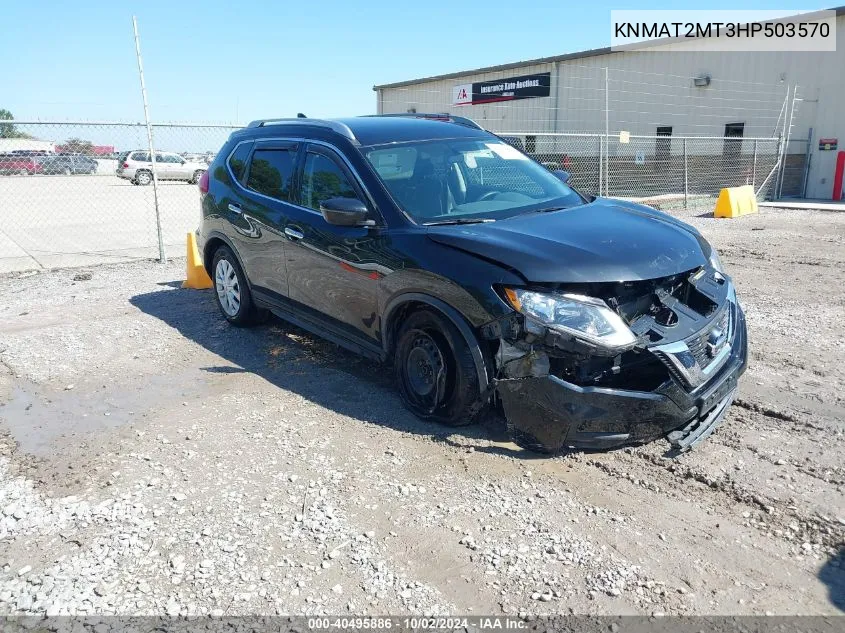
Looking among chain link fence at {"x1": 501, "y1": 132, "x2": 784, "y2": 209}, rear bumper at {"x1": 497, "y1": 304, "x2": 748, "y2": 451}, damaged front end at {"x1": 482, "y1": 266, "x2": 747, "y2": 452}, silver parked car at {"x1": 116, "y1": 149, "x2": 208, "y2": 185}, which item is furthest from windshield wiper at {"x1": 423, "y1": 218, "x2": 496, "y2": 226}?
silver parked car at {"x1": 116, "y1": 149, "x2": 208, "y2": 185}

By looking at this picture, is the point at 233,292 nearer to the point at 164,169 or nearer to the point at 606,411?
the point at 606,411

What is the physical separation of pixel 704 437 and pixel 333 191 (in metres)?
2.88

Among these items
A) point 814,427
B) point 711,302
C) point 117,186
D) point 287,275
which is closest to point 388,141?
point 287,275

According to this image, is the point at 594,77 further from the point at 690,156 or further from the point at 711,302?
the point at 711,302

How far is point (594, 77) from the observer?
25.4m

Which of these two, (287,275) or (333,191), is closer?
(333,191)

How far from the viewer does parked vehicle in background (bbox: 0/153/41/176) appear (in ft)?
47.2

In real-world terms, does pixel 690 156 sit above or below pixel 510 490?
above

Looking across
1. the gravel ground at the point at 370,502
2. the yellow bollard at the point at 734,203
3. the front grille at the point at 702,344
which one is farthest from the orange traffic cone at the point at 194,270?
the yellow bollard at the point at 734,203

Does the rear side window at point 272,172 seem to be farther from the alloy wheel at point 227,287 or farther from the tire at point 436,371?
the tire at point 436,371

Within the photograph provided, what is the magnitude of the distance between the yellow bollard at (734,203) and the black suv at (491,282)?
1084 cm

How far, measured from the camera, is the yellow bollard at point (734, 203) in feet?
47.6

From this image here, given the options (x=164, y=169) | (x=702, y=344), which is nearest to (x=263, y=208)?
(x=702, y=344)

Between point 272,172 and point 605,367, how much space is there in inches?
131
